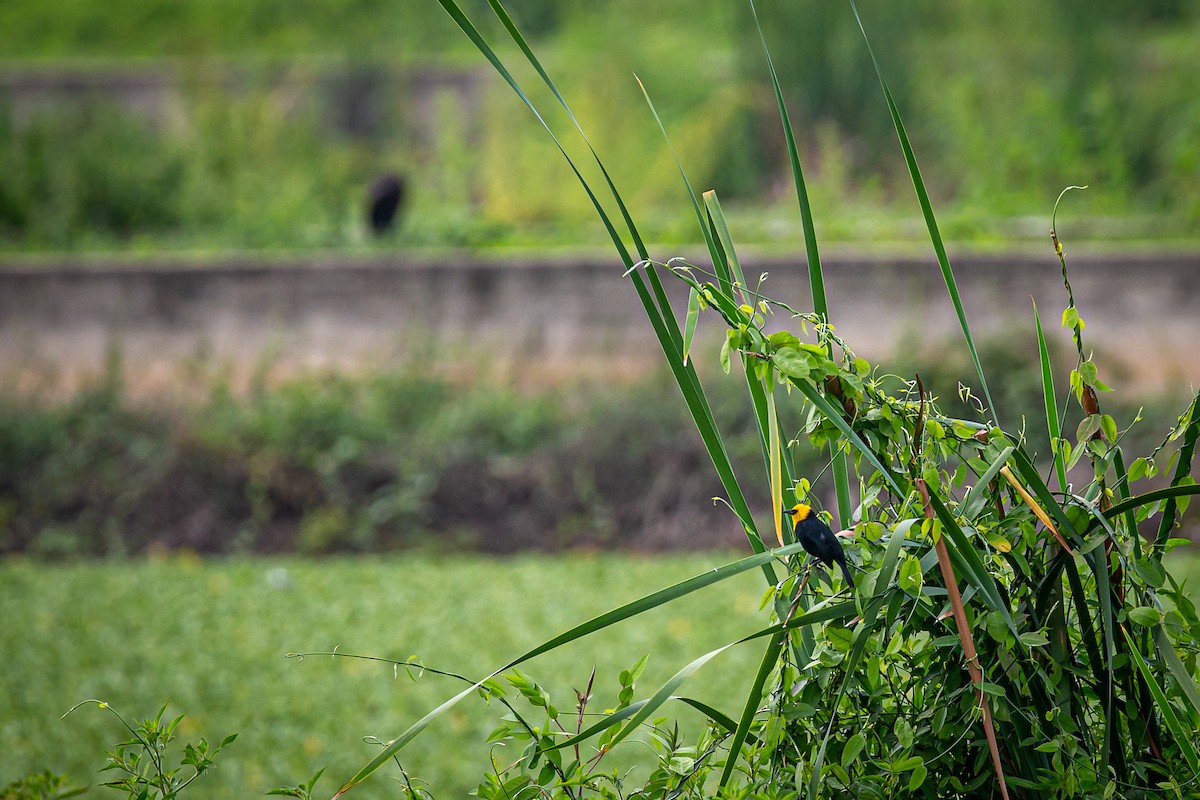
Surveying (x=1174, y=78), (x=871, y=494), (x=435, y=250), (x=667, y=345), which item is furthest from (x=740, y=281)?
(x=1174, y=78)

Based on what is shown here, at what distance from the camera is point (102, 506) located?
4840 mm

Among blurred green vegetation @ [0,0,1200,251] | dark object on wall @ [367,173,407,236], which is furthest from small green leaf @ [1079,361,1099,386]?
dark object on wall @ [367,173,407,236]

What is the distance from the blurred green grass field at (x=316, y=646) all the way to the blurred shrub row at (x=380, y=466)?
0.25 m

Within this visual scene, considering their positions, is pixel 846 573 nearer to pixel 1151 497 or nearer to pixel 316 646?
pixel 1151 497

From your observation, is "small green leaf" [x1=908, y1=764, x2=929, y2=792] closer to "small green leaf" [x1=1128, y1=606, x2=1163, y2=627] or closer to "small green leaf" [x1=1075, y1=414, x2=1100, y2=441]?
"small green leaf" [x1=1128, y1=606, x2=1163, y2=627]

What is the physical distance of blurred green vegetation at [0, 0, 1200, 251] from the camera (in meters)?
6.48

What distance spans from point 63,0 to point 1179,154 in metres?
11.3

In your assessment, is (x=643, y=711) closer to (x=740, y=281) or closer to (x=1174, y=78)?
(x=740, y=281)

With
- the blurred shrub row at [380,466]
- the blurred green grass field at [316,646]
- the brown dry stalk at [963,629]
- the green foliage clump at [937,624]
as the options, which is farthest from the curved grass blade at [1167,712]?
the blurred shrub row at [380,466]

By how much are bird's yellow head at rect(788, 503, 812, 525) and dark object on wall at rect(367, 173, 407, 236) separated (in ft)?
17.6

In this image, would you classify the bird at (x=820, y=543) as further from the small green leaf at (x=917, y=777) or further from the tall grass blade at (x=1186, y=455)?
the tall grass blade at (x=1186, y=455)

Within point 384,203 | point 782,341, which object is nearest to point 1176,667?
point 782,341

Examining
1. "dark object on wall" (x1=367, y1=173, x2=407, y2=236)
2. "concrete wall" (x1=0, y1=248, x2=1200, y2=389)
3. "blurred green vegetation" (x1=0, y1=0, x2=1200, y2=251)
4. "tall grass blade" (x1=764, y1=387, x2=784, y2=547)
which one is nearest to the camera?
"tall grass blade" (x1=764, y1=387, x2=784, y2=547)

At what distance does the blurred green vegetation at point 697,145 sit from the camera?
648cm
